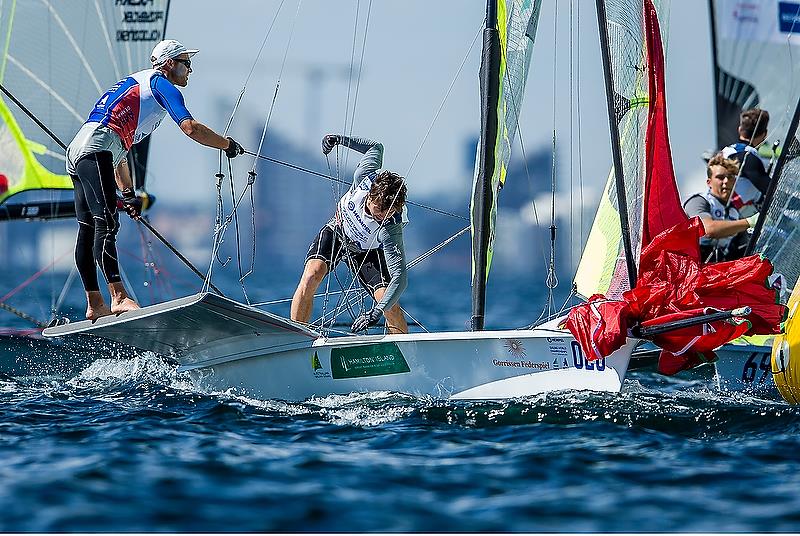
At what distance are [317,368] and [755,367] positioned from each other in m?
3.04

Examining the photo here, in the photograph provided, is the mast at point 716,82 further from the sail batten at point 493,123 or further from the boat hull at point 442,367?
the boat hull at point 442,367

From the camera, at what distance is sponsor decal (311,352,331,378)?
20.5ft

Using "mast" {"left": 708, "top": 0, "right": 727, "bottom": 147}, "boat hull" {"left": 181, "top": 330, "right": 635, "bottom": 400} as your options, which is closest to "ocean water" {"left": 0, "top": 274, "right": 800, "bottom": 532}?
"boat hull" {"left": 181, "top": 330, "right": 635, "bottom": 400}

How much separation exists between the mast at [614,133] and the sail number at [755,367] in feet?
5.06

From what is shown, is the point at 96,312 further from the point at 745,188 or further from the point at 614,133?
the point at 745,188

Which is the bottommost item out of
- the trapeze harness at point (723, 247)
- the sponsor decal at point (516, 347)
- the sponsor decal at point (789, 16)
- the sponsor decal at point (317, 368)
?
the sponsor decal at point (317, 368)

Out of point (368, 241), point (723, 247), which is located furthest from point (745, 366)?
point (368, 241)

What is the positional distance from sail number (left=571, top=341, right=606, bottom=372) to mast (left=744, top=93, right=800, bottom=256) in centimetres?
150

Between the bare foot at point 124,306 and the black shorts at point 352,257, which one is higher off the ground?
the black shorts at point 352,257

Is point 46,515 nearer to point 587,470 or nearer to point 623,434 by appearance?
point 587,470

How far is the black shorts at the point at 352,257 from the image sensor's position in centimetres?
685

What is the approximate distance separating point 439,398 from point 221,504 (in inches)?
88.1

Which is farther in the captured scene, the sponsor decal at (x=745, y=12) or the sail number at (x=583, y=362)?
the sponsor decal at (x=745, y=12)

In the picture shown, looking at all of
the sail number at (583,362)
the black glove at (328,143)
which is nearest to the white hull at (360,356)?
the sail number at (583,362)
